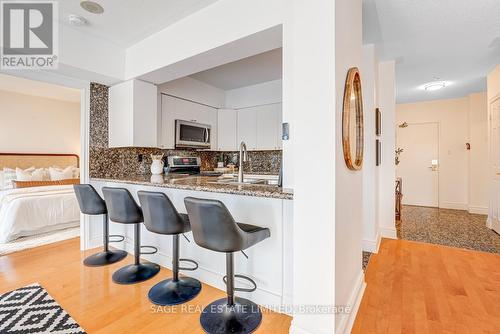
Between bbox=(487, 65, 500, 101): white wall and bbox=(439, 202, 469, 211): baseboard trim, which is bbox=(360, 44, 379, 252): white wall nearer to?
bbox=(487, 65, 500, 101): white wall

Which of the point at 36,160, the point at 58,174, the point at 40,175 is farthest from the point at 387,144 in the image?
the point at 36,160

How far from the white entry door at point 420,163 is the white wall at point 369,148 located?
3.85 m

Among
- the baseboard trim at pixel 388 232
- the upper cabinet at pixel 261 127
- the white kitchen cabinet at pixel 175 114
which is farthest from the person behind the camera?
the upper cabinet at pixel 261 127

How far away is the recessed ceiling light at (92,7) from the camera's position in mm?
2259

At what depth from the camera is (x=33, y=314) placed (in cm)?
182

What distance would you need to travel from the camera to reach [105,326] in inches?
66.9

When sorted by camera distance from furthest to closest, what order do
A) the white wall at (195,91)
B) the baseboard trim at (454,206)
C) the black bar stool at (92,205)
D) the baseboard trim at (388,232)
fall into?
1. the baseboard trim at (454,206)
2. the white wall at (195,91)
3. the baseboard trim at (388,232)
4. the black bar stool at (92,205)

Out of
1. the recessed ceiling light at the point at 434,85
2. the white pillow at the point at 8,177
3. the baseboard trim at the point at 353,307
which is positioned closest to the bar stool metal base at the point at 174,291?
the baseboard trim at the point at 353,307

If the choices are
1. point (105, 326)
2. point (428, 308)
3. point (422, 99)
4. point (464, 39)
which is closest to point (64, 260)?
point (105, 326)

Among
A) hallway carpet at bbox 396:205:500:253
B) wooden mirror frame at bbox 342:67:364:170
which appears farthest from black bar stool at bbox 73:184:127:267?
hallway carpet at bbox 396:205:500:253

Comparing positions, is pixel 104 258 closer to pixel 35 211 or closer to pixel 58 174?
pixel 35 211

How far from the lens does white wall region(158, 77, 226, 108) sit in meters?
3.94

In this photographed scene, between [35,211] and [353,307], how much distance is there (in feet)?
14.3

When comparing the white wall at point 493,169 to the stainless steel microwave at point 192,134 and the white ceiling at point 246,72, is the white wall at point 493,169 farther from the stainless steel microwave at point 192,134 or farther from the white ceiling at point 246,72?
the stainless steel microwave at point 192,134
